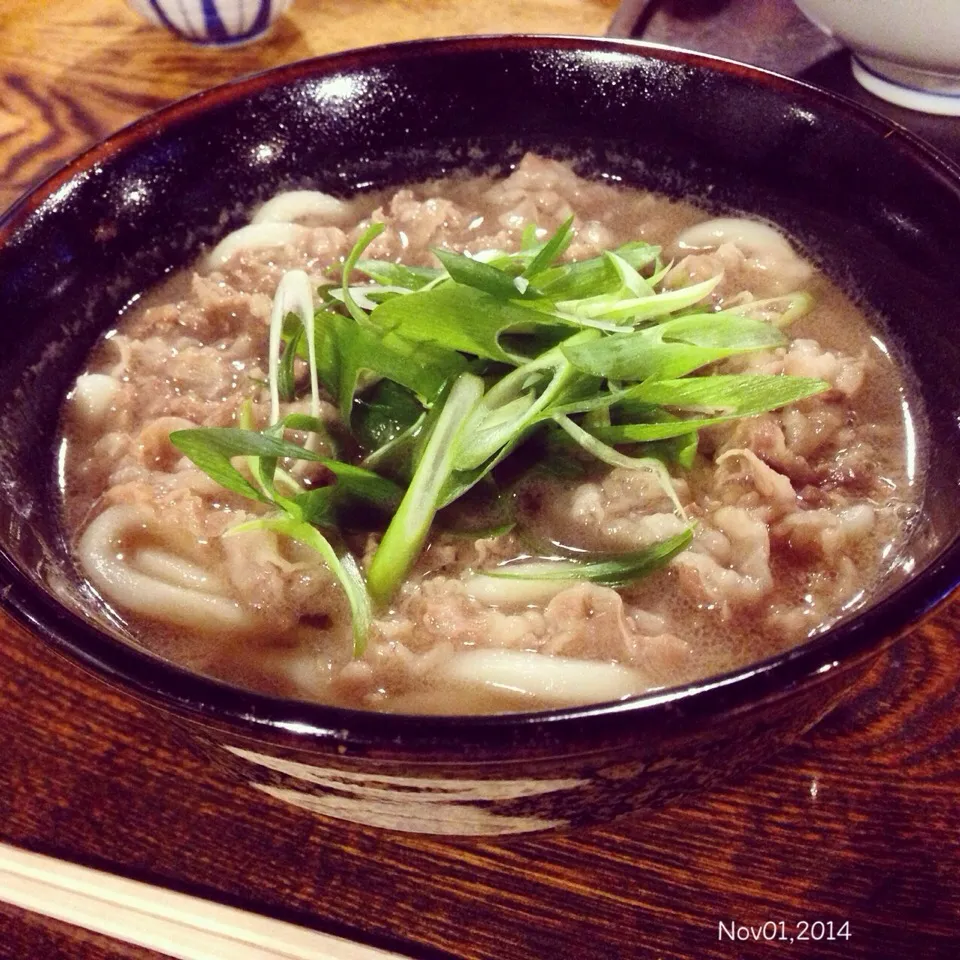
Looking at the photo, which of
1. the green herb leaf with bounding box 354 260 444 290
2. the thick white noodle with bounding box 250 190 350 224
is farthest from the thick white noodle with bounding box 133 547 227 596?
the thick white noodle with bounding box 250 190 350 224

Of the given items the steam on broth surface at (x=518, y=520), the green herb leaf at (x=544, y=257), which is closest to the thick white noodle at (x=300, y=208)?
the steam on broth surface at (x=518, y=520)

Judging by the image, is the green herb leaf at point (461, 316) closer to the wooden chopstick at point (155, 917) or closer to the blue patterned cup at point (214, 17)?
the wooden chopstick at point (155, 917)

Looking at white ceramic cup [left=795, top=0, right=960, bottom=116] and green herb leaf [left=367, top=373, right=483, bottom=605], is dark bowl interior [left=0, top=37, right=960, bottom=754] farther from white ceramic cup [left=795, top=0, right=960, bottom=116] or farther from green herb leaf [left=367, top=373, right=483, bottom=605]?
white ceramic cup [left=795, top=0, right=960, bottom=116]

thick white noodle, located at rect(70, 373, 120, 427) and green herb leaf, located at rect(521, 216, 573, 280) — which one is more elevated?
green herb leaf, located at rect(521, 216, 573, 280)

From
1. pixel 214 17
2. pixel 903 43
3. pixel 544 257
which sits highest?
pixel 214 17

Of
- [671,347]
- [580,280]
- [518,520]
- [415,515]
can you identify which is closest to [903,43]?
[580,280]

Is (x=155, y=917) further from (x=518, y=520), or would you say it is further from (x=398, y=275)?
(x=398, y=275)
